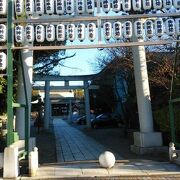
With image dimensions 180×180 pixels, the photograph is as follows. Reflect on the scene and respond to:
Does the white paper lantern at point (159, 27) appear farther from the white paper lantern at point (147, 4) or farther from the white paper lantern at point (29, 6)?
the white paper lantern at point (29, 6)

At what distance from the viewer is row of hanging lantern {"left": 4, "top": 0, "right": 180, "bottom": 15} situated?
1287 cm

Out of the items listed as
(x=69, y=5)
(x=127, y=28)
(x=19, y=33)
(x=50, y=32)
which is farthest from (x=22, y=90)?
(x=127, y=28)

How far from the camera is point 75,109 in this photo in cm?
7575

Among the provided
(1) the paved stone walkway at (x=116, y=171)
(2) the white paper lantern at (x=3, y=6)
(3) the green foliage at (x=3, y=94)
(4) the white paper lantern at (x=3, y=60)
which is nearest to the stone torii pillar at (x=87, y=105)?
(3) the green foliage at (x=3, y=94)

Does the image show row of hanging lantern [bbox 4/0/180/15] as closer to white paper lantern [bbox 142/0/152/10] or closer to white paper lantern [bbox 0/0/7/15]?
white paper lantern [bbox 142/0/152/10]

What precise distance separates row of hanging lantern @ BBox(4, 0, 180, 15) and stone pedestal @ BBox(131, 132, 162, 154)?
5309 millimetres

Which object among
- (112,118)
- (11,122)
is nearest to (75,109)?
(112,118)

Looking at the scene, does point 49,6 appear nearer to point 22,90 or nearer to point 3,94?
point 22,90

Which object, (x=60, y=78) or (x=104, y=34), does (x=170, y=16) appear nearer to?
(x=104, y=34)

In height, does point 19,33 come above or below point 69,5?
below

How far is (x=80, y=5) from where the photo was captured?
12852 millimetres

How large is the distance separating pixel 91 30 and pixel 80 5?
0.91 m

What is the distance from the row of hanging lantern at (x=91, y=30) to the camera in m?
12.7

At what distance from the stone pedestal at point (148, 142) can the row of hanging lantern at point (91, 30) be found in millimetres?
4612
